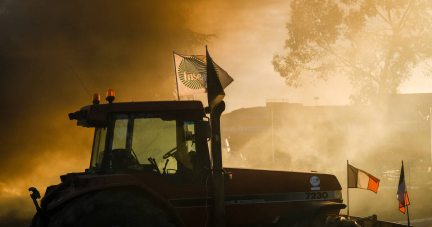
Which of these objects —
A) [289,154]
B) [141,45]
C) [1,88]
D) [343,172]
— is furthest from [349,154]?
[1,88]

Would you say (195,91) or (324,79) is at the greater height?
(324,79)

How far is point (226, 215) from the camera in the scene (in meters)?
5.34

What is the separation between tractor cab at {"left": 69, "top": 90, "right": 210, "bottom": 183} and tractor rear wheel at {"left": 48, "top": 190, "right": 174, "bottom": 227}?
54 centimetres

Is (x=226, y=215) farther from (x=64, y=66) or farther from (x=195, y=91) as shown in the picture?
(x=64, y=66)

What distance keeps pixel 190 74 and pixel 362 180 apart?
4008mm

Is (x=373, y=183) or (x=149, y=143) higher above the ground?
(x=149, y=143)

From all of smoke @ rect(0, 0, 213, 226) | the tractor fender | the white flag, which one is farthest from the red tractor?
smoke @ rect(0, 0, 213, 226)

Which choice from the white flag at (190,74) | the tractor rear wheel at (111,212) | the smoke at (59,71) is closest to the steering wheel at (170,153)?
the tractor rear wheel at (111,212)

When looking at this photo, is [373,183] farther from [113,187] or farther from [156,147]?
[113,187]

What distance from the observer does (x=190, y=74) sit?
7.00m

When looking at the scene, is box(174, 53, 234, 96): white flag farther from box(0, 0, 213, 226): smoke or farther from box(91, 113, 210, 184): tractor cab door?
box(0, 0, 213, 226): smoke

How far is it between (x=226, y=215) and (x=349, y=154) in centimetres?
2567

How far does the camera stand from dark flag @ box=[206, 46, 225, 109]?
5.11m

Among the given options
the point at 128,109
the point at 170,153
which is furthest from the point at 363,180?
the point at 128,109
